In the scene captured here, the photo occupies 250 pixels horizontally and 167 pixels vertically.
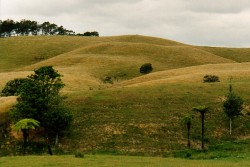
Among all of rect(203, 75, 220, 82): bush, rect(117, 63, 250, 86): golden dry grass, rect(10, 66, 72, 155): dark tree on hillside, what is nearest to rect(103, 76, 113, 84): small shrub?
rect(117, 63, 250, 86): golden dry grass

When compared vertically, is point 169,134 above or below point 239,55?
below

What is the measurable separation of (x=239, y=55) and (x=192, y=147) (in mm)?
122047

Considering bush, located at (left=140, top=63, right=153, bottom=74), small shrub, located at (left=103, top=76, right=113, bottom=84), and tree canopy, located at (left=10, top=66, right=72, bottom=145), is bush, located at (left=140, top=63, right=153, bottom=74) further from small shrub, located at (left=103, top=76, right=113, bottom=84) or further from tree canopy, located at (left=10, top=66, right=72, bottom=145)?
tree canopy, located at (left=10, top=66, right=72, bottom=145)

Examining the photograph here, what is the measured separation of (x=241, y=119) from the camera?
239 feet

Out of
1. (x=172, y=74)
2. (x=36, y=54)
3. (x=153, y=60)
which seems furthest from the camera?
(x=36, y=54)

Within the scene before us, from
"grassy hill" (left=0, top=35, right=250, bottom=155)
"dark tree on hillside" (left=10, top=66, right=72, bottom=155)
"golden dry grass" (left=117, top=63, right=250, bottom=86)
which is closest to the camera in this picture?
"dark tree on hillside" (left=10, top=66, right=72, bottom=155)

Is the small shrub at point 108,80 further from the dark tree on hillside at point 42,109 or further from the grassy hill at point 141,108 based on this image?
the dark tree on hillside at point 42,109

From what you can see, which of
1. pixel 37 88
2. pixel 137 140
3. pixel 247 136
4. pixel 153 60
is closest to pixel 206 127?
pixel 247 136

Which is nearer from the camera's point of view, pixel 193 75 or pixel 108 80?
pixel 193 75

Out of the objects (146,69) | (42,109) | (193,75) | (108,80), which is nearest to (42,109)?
(42,109)

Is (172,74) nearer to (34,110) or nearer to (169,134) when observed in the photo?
(169,134)

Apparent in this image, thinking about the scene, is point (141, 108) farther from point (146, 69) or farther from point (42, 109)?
point (146, 69)

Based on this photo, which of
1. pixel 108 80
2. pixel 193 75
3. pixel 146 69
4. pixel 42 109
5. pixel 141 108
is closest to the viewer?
pixel 42 109

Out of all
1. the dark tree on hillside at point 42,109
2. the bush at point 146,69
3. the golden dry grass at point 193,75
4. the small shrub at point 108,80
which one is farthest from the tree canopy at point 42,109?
the bush at point 146,69
